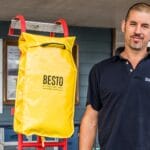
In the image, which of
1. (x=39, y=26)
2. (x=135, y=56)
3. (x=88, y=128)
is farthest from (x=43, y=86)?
(x=135, y=56)

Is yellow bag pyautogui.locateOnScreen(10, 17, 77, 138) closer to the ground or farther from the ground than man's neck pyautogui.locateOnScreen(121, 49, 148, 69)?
closer to the ground

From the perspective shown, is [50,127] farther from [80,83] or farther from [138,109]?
[80,83]

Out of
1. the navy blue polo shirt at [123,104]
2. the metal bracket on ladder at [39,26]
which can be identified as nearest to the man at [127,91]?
the navy blue polo shirt at [123,104]

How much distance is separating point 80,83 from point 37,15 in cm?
140

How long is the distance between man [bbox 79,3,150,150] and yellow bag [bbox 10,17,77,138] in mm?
1187

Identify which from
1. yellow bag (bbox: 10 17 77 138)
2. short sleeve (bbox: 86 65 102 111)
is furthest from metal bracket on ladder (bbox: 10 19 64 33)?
short sleeve (bbox: 86 65 102 111)

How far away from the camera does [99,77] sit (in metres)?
Answer: 2.19

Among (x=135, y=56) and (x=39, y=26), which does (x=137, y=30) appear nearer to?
(x=135, y=56)

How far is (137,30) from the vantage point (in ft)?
6.79

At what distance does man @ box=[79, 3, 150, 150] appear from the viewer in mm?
→ 2037

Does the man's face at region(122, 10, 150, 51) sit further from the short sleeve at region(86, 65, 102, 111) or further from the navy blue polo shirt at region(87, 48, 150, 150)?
the short sleeve at region(86, 65, 102, 111)

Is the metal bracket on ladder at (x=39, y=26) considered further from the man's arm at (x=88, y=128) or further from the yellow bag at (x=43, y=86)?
the man's arm at (x=88, y=128)

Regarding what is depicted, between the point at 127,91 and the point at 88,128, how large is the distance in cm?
32

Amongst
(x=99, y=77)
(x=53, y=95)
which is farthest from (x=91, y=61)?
(x=99, y=77)
